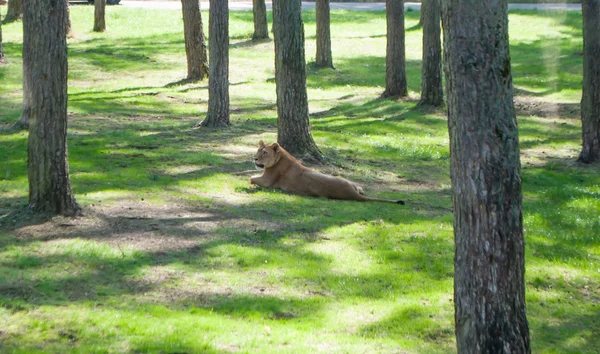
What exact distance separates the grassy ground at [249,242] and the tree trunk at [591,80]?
0.68m

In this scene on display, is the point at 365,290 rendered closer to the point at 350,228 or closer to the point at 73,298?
the point at 350,228

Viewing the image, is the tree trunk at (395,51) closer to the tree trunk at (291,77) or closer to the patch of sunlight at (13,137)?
the tree trunk at (291,77)

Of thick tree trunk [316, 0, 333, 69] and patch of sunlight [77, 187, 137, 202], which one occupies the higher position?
thick tree trunk [316, 0, 333, 69]

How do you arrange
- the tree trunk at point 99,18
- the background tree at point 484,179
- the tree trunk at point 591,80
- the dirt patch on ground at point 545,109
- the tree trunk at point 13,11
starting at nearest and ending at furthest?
the background tree at point 484,179 → the tree trunk at point 591,80 → the dirt patch on ground at point 545,109 → the tree trunk at point 99,18 → the tree trunk at point 13,11

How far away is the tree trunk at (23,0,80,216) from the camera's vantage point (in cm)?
1041

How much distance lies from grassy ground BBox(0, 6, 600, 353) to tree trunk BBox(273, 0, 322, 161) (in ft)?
2.81

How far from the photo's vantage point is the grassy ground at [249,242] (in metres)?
8.03

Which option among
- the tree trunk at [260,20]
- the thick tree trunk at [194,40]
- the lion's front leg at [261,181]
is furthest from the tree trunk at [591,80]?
the tree trunk at [260,20]

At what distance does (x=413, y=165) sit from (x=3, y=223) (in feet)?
32.6

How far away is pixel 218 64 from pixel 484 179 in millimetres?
13793

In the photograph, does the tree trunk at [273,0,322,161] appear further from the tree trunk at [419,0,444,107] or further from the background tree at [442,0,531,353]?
the background tree at [442,0,531,353]

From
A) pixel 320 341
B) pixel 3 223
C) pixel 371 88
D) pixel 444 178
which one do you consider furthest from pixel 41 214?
pixel 371 88

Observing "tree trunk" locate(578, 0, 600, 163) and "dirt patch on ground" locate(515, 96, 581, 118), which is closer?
"tree trunk" locate(578, 0, 600, 163)

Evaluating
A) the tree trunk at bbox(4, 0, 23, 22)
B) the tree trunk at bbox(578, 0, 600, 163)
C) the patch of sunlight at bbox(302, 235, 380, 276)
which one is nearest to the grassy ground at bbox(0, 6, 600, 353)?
the patch of sunlight at bbox(302, 235, 380, 276)
